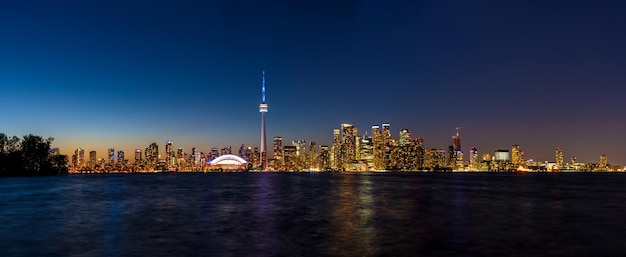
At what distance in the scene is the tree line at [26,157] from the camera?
151750 mm

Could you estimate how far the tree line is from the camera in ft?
498

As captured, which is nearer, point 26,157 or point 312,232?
point 312,232

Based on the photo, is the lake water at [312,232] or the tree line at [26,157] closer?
the lake water at [312,232]

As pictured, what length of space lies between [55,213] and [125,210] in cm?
584

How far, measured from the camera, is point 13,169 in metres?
155

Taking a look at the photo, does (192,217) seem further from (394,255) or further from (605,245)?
(605,245)

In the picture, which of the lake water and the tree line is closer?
the lake water

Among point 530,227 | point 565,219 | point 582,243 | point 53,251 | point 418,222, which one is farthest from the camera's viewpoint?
point 565,219

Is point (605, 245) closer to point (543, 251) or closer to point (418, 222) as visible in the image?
point (543, 251)

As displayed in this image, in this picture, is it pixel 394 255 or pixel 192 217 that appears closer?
pixel 394 255

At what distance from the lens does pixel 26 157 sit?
522 feet

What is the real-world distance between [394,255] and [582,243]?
Result: 11.1 metres

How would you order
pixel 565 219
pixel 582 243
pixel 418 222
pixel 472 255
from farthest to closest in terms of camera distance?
1. pixel 565 219
2. pixel 418 222
3. pixel 582 243
4. pixel 472 255

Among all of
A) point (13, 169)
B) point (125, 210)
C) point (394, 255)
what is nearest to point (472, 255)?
point (394, 255)
